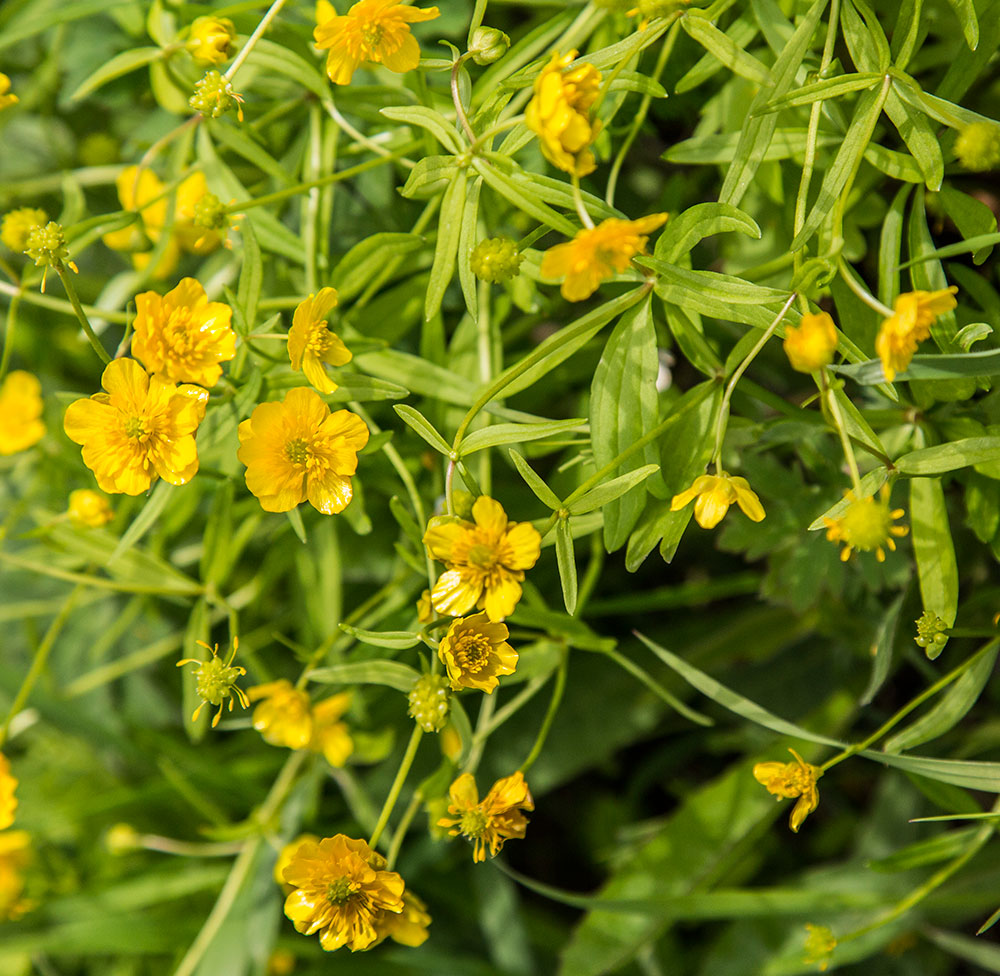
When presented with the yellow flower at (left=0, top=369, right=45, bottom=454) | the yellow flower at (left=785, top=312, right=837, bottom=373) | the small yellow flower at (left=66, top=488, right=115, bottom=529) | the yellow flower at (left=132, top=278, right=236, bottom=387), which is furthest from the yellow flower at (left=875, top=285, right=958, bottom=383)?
the yellow flower at (left=0, top=369, right=45, bottom=454)

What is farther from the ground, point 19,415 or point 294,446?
point 294,446

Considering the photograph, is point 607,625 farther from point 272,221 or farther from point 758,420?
point 272,221

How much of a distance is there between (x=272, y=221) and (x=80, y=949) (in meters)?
1.03

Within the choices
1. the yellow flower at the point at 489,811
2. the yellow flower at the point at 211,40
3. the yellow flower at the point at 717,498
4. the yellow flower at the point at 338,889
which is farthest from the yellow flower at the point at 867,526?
the yellow flower at the point at 211,40

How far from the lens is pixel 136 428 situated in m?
0.66

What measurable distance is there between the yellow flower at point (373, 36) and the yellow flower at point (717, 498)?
395 millimetres

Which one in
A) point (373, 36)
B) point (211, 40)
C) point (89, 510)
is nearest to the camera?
point (373, 36)

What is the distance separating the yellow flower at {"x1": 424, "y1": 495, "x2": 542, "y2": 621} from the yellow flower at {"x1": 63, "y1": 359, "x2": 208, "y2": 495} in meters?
0.22

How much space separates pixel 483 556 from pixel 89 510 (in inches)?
18.5

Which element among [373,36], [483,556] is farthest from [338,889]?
[373,36]

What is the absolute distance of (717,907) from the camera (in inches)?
40.2

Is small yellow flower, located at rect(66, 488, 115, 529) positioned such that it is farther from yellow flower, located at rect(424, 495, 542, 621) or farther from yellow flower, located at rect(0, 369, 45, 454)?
yellow flower, located at rect(424, 495, 542, 621)

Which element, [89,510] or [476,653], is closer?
[476,653]

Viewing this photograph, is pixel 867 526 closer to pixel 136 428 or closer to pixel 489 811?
pixel 489 811
